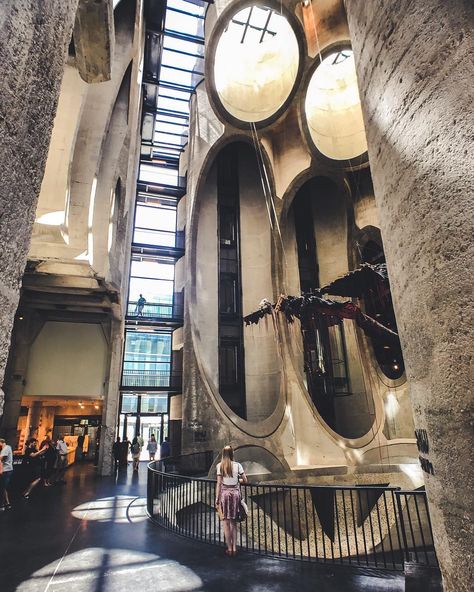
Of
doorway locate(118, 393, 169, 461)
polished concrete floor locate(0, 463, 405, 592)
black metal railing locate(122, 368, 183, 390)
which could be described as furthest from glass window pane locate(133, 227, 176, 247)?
polished concrete floor locate(0, 463, 405, 592)

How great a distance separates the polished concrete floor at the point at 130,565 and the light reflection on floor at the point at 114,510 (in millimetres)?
69

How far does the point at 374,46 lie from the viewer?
2.55 meters

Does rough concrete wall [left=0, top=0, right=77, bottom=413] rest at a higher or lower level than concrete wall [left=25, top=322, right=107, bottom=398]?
lower

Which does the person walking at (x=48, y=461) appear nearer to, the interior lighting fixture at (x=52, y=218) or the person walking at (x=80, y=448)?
the interior lighting fixture at (x=52, y=218)

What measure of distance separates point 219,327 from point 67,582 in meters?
14.5

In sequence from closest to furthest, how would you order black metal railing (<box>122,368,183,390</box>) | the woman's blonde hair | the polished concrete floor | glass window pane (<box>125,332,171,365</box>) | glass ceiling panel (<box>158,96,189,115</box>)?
the polished concrete floor
the woman's blonde hair
black metal railing (<box>122,368,183,390</box>)
glass window pane (<box>125,332,171,365</box>)
glass ceiling panel (<box>158,96,189,115</box>)

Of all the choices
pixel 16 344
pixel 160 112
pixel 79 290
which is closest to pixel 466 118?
pixel 79 290

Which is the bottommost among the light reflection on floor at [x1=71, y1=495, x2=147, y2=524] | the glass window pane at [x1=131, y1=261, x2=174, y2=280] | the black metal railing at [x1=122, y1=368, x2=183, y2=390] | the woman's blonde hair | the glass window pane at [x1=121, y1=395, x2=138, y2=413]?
the light reflection on floor at [x1=71, y1=495, x2=147, y2=524]

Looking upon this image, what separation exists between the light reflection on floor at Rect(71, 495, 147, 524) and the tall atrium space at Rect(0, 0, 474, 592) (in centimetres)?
10

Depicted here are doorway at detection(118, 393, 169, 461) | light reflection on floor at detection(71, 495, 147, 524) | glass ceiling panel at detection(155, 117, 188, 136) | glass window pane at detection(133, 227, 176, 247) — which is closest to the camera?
light reflection on floor at detection(71, 495, 147, 524)

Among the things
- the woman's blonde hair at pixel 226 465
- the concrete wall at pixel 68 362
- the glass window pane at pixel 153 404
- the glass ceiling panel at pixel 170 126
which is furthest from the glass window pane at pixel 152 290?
the woman's blonde hair at pixel 226 465

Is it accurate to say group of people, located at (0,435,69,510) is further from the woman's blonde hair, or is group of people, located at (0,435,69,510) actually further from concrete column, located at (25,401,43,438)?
the woman's blonde hair

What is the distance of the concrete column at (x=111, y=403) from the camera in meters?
15.0

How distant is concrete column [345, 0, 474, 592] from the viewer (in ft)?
5.24
